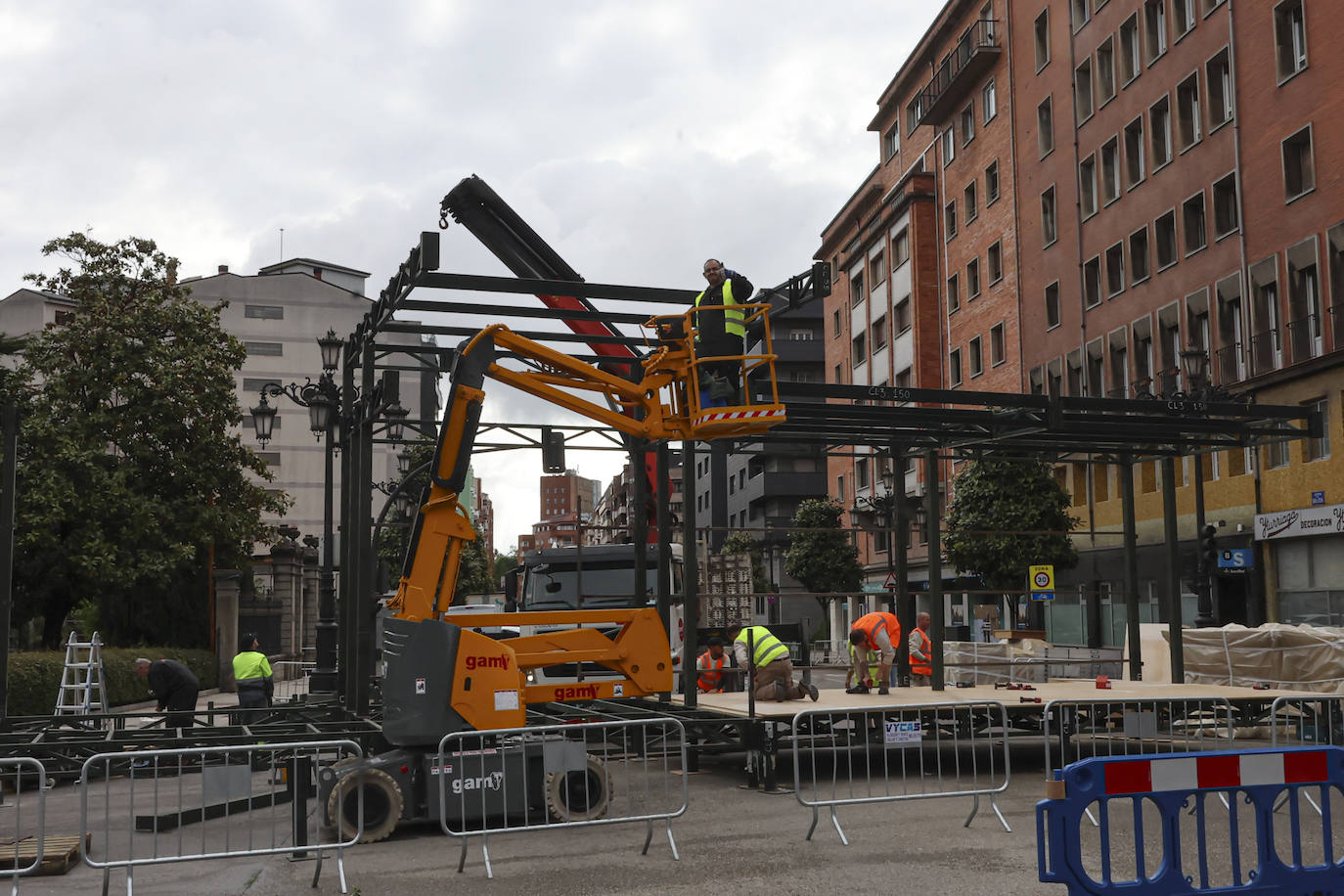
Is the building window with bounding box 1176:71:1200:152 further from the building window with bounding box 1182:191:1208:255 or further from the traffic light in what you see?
the traffic light

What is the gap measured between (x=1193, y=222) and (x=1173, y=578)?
19562mm

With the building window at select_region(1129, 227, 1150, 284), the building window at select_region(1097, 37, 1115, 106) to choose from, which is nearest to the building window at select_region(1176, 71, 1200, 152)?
the building window at select_region(1129, 227, 1150, 284)

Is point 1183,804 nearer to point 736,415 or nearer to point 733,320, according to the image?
point 736,415

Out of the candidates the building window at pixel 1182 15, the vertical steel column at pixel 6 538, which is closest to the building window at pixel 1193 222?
the building window at pixel 1182 15

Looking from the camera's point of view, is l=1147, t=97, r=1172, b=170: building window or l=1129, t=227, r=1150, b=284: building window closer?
l=1147, t=97, r=1172, b=170: building window

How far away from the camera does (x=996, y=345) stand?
48406mm

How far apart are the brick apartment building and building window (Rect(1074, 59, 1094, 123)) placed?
2.4 inches

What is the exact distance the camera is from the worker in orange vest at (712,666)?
18.2 meters

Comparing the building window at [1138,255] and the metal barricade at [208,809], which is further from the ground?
the building window at [1138,255]

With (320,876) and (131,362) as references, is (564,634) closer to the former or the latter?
(320,876)

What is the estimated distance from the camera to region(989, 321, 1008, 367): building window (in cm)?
4803

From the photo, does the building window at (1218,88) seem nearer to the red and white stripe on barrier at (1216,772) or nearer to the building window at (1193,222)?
the building window at (1193,222)

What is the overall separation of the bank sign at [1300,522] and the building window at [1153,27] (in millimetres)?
13486

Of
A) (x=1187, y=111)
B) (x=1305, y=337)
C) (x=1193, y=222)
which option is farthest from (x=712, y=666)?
(x=1187, y=111)
